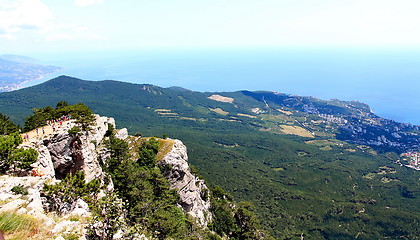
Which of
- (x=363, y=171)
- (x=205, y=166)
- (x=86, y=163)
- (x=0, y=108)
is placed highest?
(x=86, y=163)

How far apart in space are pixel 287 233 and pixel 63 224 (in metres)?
94.1

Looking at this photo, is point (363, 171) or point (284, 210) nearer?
point (284, 210)

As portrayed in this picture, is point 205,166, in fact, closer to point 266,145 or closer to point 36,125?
point 266,145

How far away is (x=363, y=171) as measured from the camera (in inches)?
6545

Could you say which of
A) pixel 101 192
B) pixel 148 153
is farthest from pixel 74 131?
pixel 148 153

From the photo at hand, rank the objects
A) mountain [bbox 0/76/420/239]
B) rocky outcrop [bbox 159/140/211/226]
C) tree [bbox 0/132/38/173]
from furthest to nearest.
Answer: mountain [bbox 0/76/420/239] < rocky outcrop [bbox 159/140/211/226] < tree [bbox 0/132/38/173]

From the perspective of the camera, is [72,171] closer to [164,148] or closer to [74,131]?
[74,131]

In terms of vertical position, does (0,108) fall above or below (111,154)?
below

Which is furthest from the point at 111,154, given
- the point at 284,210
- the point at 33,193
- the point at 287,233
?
the point at 284,210

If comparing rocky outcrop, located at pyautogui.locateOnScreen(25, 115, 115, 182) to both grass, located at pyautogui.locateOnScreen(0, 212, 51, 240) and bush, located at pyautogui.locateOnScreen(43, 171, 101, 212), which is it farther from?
grass, located at pyautogui.locateOnScreen(0, 212, 51, 240)

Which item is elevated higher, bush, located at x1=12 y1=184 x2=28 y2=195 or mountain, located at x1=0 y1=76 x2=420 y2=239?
bush, located at x1=12 y1=184 x2=28 y2=195

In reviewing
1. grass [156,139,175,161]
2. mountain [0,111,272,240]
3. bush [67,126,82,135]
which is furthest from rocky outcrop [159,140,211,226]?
bush [67,126,82,135]

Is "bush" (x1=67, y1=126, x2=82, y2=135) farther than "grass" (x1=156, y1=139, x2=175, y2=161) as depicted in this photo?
No

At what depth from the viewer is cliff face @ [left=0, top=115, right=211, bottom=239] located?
14.7 meters
